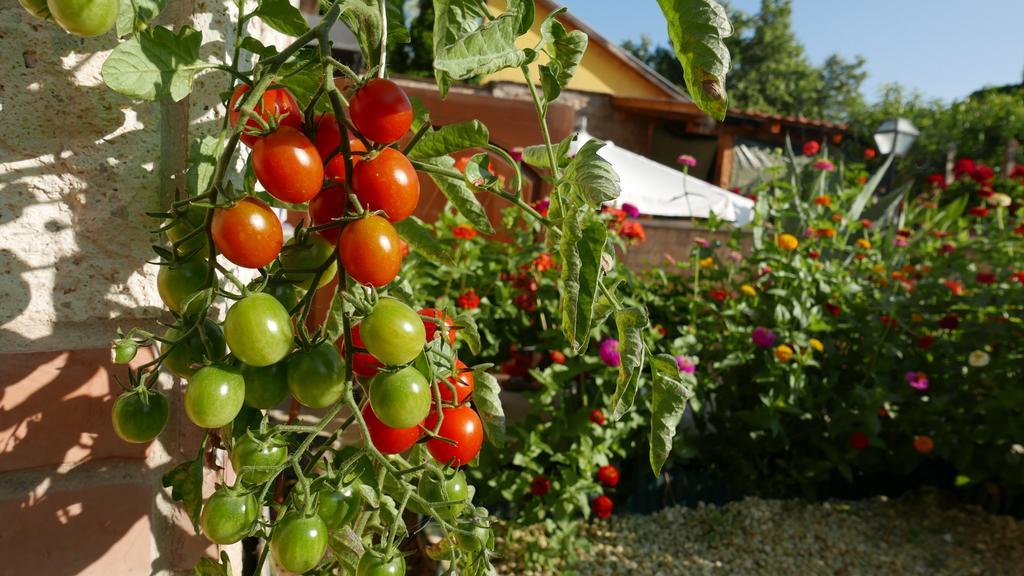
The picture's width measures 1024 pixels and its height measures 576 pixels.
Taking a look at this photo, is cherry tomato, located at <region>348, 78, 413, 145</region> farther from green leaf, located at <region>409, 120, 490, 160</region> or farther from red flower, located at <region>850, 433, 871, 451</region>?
red flower, located at <region>850, 433, 871, 451</region>

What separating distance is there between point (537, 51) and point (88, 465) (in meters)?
0.57

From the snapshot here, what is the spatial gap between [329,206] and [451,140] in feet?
0.42

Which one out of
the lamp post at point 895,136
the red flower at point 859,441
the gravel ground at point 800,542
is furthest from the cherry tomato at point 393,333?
the lamp post at point 895,136

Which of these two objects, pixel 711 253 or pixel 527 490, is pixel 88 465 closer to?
pixel 527 490

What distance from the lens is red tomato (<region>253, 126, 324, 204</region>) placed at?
19.0 inches

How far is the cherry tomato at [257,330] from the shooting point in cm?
48

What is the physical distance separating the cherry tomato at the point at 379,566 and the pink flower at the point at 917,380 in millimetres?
2573

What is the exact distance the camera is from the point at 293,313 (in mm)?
562

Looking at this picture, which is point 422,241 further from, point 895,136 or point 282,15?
point 895,136

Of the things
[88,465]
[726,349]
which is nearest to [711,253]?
[726,349]

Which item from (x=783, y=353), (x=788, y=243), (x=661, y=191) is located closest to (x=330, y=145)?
(x=783, y=353)

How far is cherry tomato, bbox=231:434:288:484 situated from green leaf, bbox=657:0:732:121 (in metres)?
0.40

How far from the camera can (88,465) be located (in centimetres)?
68

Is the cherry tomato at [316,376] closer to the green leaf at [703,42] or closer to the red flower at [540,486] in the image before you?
the green leaf at [703,42]
